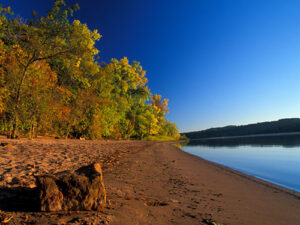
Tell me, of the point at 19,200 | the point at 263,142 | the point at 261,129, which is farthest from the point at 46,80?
the point at 261,129

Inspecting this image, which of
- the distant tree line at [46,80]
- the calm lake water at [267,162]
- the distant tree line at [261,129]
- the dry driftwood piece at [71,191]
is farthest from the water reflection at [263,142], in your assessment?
the distant tree line at [261,129]

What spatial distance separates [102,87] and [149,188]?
1749 centimetres

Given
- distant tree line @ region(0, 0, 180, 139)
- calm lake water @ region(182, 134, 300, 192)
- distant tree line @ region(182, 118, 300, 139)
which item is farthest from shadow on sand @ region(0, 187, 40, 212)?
distant tree line @ region(182, 118, 300, 139)

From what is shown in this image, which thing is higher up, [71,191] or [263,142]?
[71,191]

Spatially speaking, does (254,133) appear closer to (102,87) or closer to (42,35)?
(102,87)

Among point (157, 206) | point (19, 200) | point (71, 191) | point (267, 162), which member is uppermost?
point (71, 191)

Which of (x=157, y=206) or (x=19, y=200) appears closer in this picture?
(x=19, y=200)

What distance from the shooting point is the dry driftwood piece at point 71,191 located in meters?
1.86

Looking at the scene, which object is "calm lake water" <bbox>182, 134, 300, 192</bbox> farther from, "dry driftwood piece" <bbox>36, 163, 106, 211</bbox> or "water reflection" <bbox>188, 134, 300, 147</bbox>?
"water reflection" <bbox>188, 134, 300, 147</bbox>

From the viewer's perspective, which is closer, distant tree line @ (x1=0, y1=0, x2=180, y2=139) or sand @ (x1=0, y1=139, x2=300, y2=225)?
sand @ (x1=0, y1=139, x2=300, y2=225)

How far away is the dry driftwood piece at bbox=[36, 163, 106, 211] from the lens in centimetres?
186

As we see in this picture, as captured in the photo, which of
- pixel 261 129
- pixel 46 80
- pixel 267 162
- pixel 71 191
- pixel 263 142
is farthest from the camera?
pixel 261 129

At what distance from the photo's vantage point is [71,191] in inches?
77.0

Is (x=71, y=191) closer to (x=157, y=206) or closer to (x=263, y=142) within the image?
(x=157, y=206)
